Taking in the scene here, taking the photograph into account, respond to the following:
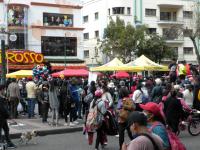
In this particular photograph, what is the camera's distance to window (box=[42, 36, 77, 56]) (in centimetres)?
4719

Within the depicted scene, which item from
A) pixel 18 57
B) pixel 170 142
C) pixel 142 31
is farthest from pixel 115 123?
pixel 142 31

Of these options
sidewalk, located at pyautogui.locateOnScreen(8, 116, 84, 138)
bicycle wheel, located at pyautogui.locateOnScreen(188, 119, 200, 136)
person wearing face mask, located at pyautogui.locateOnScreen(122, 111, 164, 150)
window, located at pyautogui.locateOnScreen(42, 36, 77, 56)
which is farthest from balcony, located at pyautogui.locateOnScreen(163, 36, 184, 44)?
person wearing face mask, located at pyautogui.locateOnScreen(122, 111, 164, 150)

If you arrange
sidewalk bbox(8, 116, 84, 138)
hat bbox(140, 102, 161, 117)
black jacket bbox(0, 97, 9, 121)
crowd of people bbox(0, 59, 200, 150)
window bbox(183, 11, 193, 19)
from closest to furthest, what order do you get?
1. crowd of people bbox(0, 59, 200, 150)
2. hat bbox(140, 102, 161, 117)
3. black jacket bbox(0, 97, 9, 121)
4. sidewalk bbox(8, 116, 84, 138)
5. window bbox(183, 11, 193, 19)

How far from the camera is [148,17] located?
192ft

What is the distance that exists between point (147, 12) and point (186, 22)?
5.73 m

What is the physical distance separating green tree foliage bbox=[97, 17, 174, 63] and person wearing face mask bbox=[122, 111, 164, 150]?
1649 inches

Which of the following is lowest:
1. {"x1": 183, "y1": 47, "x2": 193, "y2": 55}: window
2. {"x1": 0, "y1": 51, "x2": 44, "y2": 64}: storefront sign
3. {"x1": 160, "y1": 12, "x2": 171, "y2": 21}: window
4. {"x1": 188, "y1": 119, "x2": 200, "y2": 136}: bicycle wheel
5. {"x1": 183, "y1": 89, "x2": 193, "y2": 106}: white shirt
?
{"x1": 188, "y1": 119, "x2": 200, "y2": 136}: bicycle wheel

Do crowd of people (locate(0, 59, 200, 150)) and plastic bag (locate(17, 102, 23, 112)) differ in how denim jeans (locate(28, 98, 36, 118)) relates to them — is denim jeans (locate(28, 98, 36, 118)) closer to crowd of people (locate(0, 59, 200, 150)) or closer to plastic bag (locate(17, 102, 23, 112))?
crowd of people (locate(0, 59, 200, 150))

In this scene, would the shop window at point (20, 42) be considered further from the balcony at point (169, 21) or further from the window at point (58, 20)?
the balcony at point (169, 21)

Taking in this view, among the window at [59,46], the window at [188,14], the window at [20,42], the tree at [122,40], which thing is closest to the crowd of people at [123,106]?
the window at [20,42]

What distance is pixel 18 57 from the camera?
42125mm

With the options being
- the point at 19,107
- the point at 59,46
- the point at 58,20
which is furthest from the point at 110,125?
the point at 58,20

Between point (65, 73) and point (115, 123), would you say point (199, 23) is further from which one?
point (115, 123)

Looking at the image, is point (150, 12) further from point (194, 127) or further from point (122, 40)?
point (194, 127)
